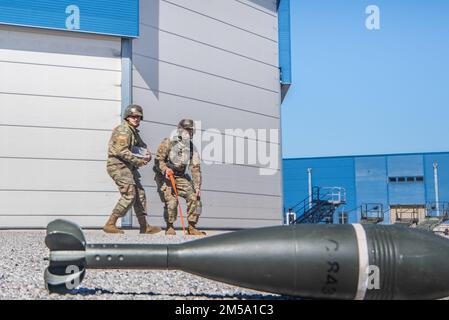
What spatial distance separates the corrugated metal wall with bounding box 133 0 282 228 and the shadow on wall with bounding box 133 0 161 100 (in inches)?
0.7

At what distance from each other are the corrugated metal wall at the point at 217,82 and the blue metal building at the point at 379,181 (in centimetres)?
1882

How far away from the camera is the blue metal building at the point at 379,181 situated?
1219 inches

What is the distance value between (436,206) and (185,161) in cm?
2544

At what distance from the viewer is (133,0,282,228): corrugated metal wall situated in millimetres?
10617

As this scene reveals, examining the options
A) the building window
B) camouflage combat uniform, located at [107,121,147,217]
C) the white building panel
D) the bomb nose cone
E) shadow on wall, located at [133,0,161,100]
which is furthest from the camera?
the building window

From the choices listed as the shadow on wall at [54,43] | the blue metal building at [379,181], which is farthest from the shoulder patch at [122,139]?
the blue metal building at [379,181]

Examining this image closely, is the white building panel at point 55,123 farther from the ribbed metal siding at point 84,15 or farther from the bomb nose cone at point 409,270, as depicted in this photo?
the bomb nose cone at point 409,270

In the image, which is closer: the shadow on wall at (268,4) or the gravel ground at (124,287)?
the gravel ground at (124,287)

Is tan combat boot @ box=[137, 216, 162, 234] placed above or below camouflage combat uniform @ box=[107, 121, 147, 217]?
below

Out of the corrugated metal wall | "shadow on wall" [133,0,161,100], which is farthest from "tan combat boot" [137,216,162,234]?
"shadow on wall" [133,0,161,100]

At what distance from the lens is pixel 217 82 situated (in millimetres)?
11953

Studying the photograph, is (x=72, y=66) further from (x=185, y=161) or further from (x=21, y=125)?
(x=185, y=161)

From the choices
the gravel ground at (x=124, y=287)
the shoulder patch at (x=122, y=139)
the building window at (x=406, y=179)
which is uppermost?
the building window at (x=406, y=179)

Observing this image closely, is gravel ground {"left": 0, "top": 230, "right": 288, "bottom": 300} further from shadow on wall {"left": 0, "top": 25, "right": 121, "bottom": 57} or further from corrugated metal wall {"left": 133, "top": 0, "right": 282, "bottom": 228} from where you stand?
corrugated metal wall {"left": 133, "top": 0, "right": 282, "bottom": 228}
